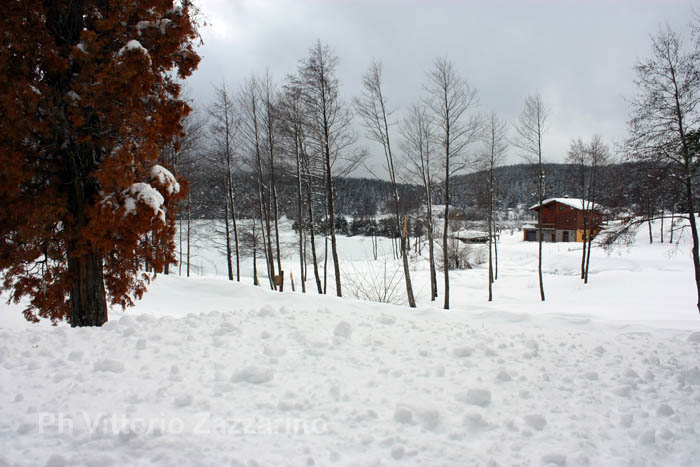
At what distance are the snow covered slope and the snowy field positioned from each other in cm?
1

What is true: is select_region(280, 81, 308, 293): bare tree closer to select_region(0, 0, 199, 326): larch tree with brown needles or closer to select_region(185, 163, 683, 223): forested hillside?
select_region(185, 163, 683, 223): forested hillside

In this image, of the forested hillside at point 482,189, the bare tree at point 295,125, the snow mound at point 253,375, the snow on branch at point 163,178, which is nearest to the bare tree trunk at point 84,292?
the snow on branch at point 163,178

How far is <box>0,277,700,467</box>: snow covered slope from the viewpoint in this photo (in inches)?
93.6

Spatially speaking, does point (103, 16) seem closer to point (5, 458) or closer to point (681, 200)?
point (5, 458)

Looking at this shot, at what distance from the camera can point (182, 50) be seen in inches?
241

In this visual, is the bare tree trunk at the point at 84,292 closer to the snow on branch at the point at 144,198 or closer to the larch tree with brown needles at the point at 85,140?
the larch tree with brown needles at the point at 85,140

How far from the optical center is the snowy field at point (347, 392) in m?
2.38

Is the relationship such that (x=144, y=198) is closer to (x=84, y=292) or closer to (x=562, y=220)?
(x=84, y=292)

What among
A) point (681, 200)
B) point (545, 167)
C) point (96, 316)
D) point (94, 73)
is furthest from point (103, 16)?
point (545, 167)

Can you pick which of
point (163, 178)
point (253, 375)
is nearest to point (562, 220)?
point (163, 178)

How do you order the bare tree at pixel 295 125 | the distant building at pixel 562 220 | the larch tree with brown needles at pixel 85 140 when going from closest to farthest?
the larch tree with brown needles at pixel 85 140 → the bare tree at pixel 295 125 → the distant building at pixel 562 220

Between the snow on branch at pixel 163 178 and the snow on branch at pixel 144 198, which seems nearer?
the snow on branch at pixel 144 198

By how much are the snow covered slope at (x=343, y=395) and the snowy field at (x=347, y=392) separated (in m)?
0.01

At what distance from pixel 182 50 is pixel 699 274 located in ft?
47.7
